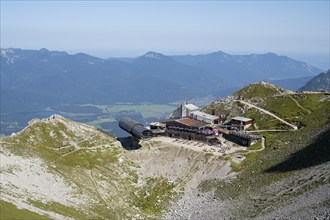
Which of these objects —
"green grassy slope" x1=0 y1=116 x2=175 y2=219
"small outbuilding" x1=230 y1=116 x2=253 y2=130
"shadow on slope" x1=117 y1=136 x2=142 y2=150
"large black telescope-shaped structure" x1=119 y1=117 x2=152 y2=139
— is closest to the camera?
"green grassy slope" x1=0 y1=116 x2=175 y2=219

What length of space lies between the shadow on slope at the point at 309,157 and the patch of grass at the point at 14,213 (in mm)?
55047

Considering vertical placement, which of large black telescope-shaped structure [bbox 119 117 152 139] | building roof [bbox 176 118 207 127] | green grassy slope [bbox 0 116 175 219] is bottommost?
green grassy slope [bbox 0 116 175 219]

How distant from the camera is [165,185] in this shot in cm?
10950

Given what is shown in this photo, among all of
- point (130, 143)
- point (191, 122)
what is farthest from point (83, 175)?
point (191, 122)

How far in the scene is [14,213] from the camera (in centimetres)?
6938

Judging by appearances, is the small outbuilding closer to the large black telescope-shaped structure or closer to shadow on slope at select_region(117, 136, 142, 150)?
the large black telescope-shaped structure

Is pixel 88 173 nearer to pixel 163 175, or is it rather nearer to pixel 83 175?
pixel 83 175

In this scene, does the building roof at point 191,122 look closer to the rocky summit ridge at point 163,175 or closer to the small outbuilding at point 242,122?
the small outbuilding at point 242,122

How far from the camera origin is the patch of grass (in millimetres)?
67250

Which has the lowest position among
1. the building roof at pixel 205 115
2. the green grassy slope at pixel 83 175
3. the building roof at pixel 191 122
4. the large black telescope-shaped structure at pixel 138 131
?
the green grassy slope at pixel 83 175

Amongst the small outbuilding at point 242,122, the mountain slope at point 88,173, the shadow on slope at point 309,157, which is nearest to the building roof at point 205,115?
the small outbuilding at point 242,122

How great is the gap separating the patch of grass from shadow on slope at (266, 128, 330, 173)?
5505cm

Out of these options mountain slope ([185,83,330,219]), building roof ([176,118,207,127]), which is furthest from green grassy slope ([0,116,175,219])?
building roof ([176,118,207,127])

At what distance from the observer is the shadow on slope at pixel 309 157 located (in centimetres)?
9412
